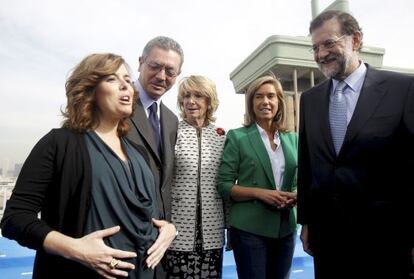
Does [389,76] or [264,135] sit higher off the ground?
[389,76]

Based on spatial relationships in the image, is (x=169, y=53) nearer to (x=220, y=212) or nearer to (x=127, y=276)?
(x=220, y=212)

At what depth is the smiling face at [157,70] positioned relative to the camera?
243cm

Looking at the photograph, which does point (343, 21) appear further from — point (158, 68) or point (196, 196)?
point (196, 196)

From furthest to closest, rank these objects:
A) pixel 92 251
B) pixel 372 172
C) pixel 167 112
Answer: pixel 167 112, pixel 372 172, pixel 92 251

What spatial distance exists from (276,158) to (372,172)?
852 mm

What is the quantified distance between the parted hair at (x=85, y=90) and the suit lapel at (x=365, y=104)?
4.59 feet

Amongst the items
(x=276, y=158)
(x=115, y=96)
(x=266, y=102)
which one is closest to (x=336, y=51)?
(x=266, y=102)


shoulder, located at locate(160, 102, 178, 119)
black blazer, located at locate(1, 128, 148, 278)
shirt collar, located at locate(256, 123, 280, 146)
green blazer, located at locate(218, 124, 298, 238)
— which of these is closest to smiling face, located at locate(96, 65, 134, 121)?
black blazer, located at locate(1, 128, 148, 278)

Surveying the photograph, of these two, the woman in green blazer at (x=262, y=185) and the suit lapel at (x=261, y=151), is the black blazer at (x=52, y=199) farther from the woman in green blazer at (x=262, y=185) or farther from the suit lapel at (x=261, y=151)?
the suit lapel at (x=261, y=151)

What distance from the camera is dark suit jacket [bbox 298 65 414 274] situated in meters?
1.79

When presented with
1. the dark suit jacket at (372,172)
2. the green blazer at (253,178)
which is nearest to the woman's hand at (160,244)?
the green blazer at (253,178)

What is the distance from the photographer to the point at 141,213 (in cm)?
149

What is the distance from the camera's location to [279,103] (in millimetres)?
2787

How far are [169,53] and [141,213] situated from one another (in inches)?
54.8
